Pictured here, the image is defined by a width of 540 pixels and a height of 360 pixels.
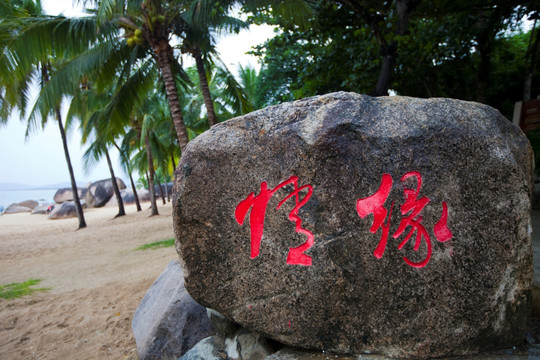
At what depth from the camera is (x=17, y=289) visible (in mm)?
5023

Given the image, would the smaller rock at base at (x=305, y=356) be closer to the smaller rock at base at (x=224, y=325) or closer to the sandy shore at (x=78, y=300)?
the smaller rock at base at (x=224, y=325)

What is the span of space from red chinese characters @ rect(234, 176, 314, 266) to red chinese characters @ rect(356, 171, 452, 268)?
1.10 ft

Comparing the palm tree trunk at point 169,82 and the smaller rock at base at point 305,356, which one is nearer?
the smaller rock at base at point 305,356

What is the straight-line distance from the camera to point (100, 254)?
7.48m

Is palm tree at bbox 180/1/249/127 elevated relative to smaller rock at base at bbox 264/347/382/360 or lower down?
elevated

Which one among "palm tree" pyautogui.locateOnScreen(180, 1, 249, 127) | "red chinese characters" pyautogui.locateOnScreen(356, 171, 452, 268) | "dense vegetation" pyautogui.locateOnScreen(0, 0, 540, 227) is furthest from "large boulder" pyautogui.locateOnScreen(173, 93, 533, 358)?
"palm tree" pyautogui.locateOnScreen(180, 1, 249, 127)

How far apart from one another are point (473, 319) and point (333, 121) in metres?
1.35

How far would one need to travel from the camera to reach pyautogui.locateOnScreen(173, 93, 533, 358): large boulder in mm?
1941

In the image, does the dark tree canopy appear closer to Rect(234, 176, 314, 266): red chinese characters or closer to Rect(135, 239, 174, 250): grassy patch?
Rect(234, 176, 314, 266): red chinese characters

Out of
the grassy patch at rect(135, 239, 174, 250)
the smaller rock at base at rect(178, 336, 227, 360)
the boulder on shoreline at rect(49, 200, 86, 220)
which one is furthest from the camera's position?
the boulder on shoreline at rect(49, 200, 86, 220)

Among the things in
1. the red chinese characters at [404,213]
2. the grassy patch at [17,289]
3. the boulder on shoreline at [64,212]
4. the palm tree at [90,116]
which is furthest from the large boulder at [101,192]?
the red chinese characters at [404,213]

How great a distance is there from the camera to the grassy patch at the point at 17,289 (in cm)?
474

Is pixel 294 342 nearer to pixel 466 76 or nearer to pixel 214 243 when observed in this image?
pixel 214 243

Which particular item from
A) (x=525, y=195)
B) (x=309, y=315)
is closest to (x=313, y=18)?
(x=525, y=195)
